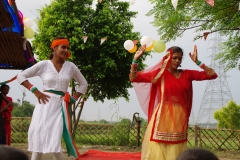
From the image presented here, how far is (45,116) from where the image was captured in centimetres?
470

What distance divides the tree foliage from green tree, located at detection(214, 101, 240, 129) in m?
4.02

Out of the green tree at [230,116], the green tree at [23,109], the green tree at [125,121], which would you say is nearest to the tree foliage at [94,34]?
the green tree at [125,121]

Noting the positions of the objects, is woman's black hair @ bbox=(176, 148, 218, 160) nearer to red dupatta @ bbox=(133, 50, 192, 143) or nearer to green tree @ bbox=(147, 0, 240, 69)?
red dupatta @ bbox=(133, 50, 192, 143)

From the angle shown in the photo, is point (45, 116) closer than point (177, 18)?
Yes

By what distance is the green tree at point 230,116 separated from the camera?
49.1 feet

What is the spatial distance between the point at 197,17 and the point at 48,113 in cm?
584

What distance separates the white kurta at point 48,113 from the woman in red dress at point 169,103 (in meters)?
0.84

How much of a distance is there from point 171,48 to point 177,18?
446 centimetres

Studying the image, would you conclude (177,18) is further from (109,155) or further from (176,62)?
(176,62)

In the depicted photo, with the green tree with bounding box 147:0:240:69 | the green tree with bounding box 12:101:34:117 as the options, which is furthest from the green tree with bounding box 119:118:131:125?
the green tree with bounding box 12:101:34:117

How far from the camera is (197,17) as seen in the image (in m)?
9.61

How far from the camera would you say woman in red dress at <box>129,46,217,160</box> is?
4930 mm

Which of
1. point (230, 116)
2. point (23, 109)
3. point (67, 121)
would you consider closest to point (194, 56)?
point (67, 121)

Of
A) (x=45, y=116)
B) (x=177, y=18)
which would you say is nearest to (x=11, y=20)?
(x=45, y=116)
